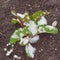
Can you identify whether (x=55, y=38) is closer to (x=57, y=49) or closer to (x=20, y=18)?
(x=57, y=49)

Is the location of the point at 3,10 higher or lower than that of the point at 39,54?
higher

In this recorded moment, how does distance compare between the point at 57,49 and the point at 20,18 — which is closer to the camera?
the point at 57,49

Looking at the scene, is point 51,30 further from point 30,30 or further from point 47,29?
point 30,30

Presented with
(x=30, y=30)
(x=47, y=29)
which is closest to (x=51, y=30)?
(x=47, y=29)

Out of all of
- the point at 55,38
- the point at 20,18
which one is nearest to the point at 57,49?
the point at 55,38
